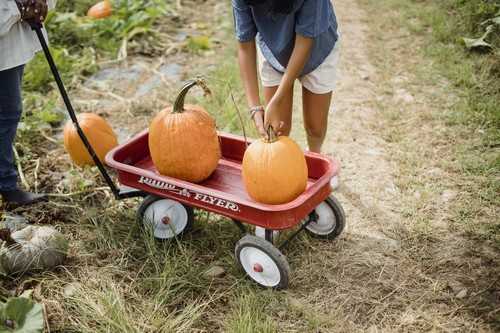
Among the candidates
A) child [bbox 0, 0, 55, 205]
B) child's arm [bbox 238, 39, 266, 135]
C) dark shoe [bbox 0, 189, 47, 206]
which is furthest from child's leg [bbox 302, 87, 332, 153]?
dark shoe [bbox 0, 189, 47, 206]

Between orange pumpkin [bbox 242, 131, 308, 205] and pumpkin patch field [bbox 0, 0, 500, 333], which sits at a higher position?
orange pumpkin [bbox 242, 131, 308, 205]

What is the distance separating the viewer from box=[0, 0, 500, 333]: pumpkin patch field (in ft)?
8.87

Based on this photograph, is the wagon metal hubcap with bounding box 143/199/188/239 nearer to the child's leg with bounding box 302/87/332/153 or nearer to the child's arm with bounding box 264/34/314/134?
the child's arm with bounding box 264/34/314/134

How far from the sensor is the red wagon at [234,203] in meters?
2.70

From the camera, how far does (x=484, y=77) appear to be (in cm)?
479

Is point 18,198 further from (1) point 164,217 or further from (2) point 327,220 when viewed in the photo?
(2) point 327,220

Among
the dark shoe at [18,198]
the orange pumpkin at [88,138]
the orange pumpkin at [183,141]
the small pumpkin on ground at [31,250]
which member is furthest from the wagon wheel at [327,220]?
the dark shoe at [18,198]

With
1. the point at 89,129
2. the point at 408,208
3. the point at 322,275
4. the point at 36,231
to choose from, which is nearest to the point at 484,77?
the point at 408,208

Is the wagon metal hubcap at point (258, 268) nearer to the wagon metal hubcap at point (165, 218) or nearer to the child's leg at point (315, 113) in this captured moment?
the wagon metal hubcap at point (165, 218)

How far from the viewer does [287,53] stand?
3.12 meters

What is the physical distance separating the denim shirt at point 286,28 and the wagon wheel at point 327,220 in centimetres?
78

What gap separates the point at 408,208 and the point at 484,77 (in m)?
1.96

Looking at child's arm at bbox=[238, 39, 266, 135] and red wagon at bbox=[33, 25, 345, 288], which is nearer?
red wagon at bbox=[33, 25, 345, 288]

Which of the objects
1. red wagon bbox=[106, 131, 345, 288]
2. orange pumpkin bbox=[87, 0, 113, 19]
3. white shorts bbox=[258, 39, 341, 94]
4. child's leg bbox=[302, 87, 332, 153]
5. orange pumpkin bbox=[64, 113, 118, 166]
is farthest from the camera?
orange pumpkin bbox=[87, 0, 113, 19]
